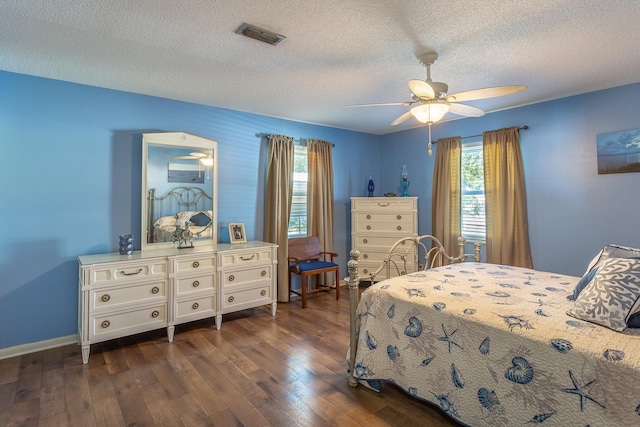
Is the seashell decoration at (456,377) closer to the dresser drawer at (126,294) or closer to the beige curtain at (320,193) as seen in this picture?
the dresser drawer at (126,294)

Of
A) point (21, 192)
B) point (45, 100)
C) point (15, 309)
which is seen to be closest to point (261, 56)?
point (45, 100)

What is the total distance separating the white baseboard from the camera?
2822 millimetres

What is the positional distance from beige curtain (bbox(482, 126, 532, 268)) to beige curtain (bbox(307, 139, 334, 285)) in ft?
7.01

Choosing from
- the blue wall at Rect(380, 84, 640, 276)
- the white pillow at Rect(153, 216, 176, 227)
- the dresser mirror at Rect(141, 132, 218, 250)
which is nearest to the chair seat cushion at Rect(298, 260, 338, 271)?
the dresser mirror at Rect(141, 132, 218, 250)

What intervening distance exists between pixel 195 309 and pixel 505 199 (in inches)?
150

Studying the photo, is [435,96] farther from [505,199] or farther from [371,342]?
[505,199]

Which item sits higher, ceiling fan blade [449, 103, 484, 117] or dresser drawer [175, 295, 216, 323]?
ceiling fan blade [449, 103, 484, 117]

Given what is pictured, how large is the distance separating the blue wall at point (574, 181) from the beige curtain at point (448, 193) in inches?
22.0

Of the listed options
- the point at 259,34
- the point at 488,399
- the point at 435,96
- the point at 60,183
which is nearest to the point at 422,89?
the point at 435,96

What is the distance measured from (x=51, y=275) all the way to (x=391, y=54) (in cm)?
357

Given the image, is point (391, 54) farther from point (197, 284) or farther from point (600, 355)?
point (197, 284)

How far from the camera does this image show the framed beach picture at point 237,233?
155 inches

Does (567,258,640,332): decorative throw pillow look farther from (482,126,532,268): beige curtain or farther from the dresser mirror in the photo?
the dresser mirror

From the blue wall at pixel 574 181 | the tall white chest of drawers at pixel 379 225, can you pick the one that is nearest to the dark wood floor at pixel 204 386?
the tall white chest of drawers at pixel 379 225
